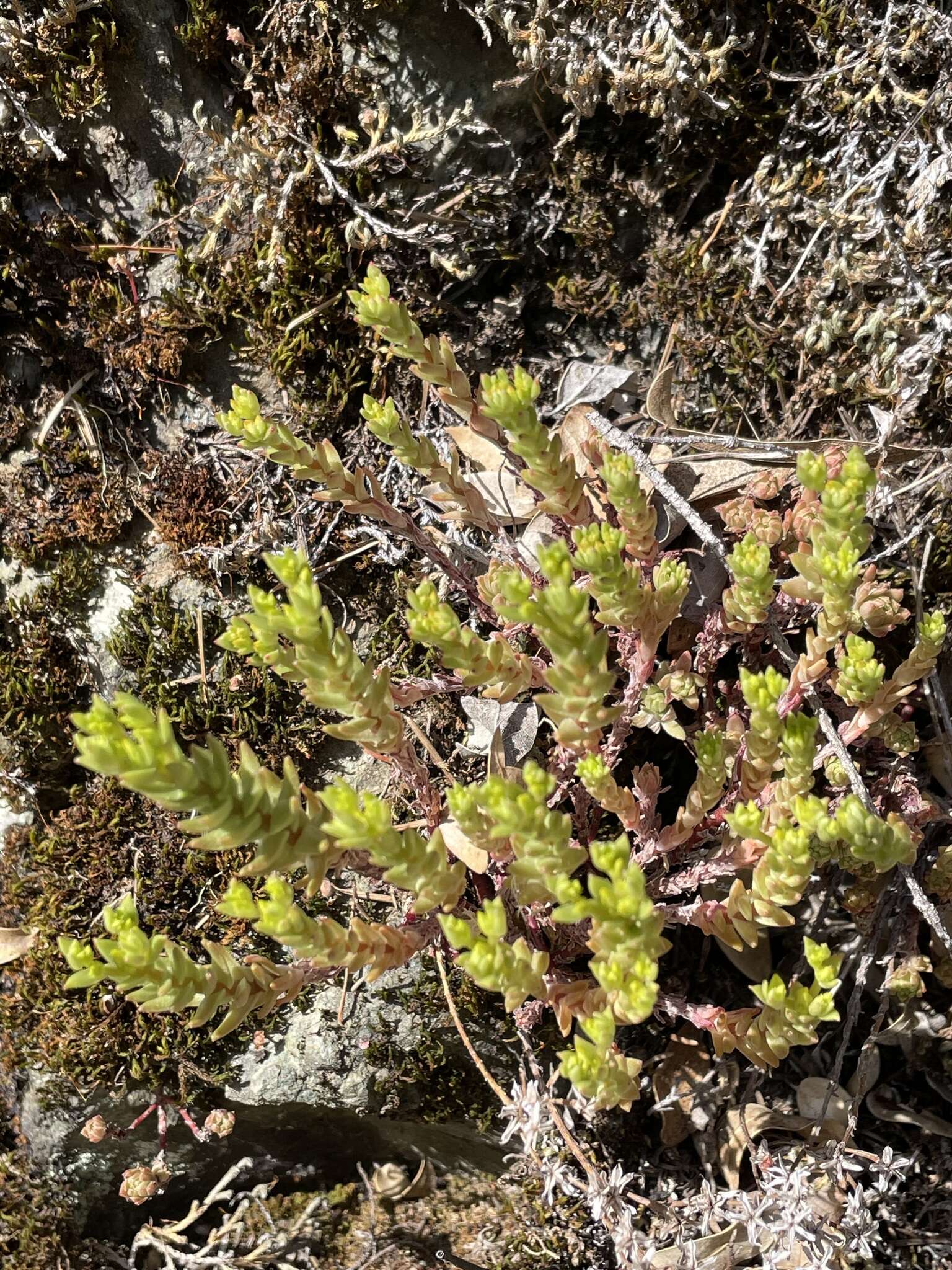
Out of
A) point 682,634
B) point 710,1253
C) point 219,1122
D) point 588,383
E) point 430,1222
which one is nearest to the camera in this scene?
point 710,1253

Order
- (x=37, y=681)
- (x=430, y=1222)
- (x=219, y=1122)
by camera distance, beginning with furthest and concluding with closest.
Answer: (x=430, y=1222) < (x=37, y=681) < (x=219, y=1122)

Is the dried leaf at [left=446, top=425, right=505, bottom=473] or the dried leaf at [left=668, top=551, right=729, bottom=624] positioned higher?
the dried leaf at [left=446, top=425, right=505, bottom=473]

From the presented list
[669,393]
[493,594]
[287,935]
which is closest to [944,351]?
[669,393]

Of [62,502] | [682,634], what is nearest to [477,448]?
[682,634]

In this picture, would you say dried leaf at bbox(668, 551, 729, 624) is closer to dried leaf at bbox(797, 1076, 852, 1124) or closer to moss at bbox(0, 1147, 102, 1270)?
dried leaf at bbox(797, 1076, 852, 1124)

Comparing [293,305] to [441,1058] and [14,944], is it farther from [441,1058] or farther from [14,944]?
[441,1058]

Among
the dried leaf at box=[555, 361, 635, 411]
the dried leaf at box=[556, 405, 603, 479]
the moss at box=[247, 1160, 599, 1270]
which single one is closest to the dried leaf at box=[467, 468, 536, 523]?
the dried leaf at box=[556, 405, 603, 479]

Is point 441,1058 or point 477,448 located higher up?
point 477,448
